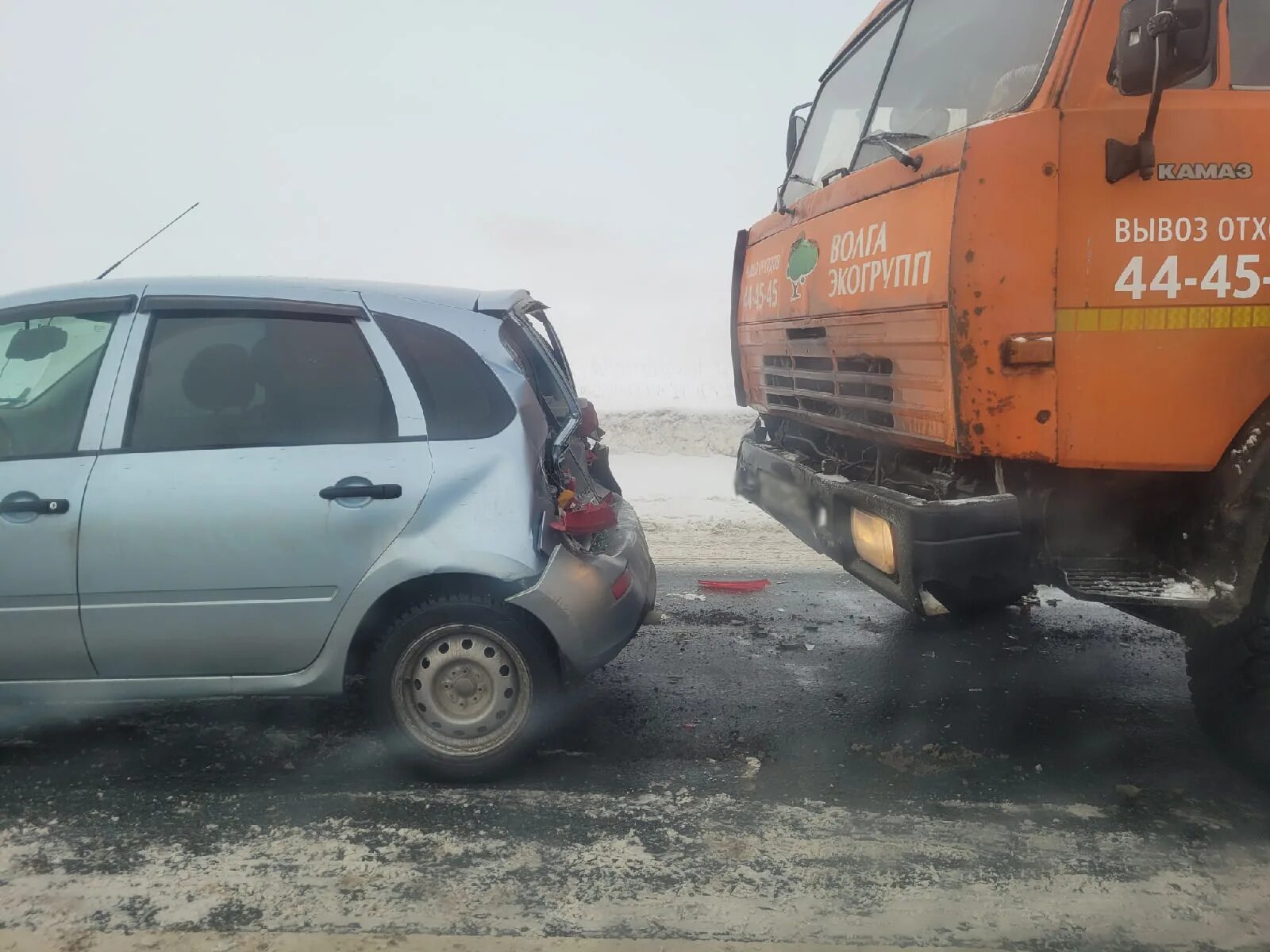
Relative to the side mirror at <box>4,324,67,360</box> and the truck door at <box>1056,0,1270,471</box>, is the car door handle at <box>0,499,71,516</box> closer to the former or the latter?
the side mirror at <box>4,324,67,360</box>

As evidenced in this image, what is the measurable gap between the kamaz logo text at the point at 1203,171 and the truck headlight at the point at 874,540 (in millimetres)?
1502

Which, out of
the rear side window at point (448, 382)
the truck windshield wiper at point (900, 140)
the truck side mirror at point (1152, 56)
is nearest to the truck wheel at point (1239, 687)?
the truck side mirror at point (1152, 56)

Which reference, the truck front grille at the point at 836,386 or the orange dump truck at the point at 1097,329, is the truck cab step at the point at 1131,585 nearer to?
the orange dump truck at the point at 1097,329

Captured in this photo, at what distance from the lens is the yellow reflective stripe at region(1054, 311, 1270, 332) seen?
10.2 feet

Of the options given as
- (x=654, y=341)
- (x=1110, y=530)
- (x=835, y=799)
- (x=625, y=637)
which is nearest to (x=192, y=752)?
(x=625, y=637)

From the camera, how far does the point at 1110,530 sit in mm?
3508

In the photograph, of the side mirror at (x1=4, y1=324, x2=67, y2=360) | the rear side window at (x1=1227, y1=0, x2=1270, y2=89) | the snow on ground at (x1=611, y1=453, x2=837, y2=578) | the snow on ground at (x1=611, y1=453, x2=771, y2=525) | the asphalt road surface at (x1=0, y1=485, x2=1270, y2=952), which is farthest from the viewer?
the snow on ground at (x1=611, y1=453, x2=771, y2=525)

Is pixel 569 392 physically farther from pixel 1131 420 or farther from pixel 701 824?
pixel 1131 420

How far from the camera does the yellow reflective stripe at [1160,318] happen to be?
312cm

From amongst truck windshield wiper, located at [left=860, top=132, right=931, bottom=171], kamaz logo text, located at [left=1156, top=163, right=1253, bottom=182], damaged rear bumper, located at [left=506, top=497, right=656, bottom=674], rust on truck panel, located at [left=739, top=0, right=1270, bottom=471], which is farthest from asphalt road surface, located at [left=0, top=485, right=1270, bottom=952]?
truck windshield wiper, located at [left=860, top=132, right=931, bottom=171]

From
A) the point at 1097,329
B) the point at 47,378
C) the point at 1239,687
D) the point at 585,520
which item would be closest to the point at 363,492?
the point at 585,520

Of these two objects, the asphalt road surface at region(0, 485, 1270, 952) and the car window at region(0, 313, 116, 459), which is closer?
the asphalt road surface at region(0, 485, 1270, 952)

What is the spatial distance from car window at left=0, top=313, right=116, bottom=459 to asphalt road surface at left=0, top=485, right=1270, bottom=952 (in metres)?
1.27

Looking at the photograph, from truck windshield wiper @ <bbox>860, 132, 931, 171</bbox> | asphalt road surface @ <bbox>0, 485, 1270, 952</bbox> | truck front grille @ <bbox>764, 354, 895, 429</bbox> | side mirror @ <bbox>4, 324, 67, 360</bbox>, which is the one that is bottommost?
asphalt road surface @ <bbox>0, 485, 1270, 952</bbox>
